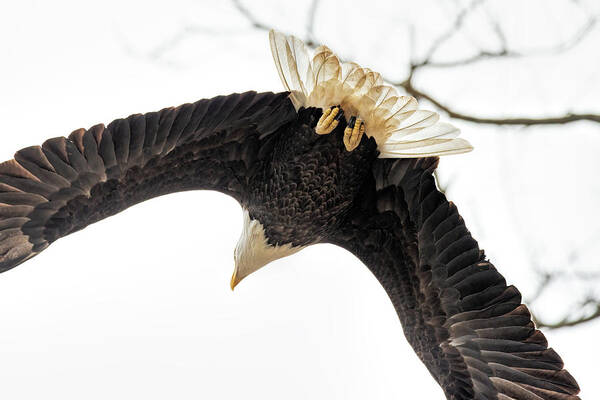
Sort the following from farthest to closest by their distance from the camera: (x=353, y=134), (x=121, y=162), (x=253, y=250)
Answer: (x=253, y=250)
(x=353, y=134)
(x=121, y=162)

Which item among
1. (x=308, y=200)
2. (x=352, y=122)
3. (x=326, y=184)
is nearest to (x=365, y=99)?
(x=352, y=122)

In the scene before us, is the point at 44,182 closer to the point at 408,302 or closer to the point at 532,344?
the point at 408,302

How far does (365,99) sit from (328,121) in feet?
0.67

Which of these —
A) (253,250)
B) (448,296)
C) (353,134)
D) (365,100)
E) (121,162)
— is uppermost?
(365,100)

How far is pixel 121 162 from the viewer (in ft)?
13.9

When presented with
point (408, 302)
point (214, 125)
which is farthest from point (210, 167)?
point (408, 302)

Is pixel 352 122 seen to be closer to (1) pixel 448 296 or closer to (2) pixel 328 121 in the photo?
(2) pixel 328 121

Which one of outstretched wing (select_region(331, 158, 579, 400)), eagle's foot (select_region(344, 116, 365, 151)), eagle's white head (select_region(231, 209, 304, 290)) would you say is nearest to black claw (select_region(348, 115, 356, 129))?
eagle's foot (select_region(344, 116, 365, 151))

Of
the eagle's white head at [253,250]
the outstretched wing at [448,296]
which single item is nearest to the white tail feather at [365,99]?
the outstretched wing at [448,296]

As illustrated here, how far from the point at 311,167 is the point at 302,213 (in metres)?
0.23

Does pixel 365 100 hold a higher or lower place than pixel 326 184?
higher

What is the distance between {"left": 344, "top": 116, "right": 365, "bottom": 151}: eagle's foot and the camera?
436cm

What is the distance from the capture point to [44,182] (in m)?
4.25

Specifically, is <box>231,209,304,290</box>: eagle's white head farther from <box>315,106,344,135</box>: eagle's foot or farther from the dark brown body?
<box>315,106,344,135</box>: eagle's foot
